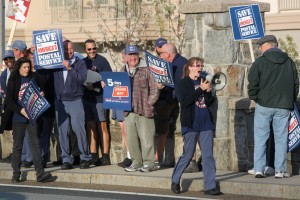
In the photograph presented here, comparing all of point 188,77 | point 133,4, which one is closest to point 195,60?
point 188,77

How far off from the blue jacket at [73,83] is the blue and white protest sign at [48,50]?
0.20 m

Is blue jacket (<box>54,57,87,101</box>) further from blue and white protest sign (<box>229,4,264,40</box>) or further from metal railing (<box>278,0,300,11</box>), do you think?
metal railing (<box>278,0,300,11</box>)

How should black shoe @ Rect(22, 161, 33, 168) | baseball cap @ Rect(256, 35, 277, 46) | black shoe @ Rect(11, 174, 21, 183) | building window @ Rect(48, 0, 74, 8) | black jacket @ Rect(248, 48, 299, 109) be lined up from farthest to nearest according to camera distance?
1. building window @ Rect(48, 0, 74, 8)
2. black shoe @ Rect(22, 161, 33, 168)
3. black shoe @ Rect(11, 174, 21, 183)
4. baseball cap @ Rect(256, 35, 277, 46)
5. black jacket @ Rect(248, 48, 299, 109)

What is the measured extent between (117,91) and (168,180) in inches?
84.0

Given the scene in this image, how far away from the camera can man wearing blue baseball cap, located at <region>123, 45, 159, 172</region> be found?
52.9 feet

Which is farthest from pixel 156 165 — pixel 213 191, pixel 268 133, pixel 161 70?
pixel 213 191

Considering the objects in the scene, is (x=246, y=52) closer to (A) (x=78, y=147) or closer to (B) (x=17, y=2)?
(A) (x=78, y=147)

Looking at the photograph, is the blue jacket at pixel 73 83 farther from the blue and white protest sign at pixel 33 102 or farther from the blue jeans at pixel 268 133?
the blue jeans at pixel 268 133

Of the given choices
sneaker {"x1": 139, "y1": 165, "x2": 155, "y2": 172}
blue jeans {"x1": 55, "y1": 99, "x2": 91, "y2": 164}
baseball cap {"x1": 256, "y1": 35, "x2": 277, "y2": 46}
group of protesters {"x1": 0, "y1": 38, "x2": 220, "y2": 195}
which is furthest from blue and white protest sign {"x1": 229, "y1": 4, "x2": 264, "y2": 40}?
blue jeans {"x1": 55, "y1": 99, "x2": 91, "y2": 164}

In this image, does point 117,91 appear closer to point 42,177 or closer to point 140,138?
point 140,138

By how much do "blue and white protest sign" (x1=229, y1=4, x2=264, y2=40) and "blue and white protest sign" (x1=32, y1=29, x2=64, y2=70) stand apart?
2.71 meters

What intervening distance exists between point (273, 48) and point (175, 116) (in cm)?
235

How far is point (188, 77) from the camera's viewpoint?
562 inches

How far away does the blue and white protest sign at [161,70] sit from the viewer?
15790mm
